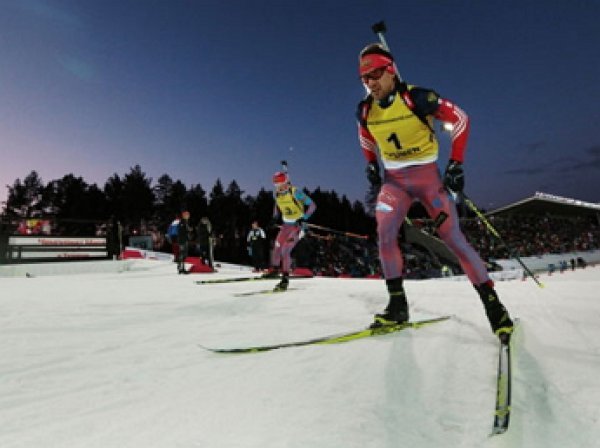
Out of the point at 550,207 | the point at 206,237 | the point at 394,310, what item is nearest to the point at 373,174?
the point at 394,310

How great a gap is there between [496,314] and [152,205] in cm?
5730

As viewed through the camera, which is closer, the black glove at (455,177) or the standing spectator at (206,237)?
the black glove at (455,177)

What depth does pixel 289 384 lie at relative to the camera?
5.88 feet

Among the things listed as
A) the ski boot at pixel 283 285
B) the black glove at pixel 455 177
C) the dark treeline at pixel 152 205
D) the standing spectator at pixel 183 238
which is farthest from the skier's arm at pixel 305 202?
the dark treeline at pixel 152 205

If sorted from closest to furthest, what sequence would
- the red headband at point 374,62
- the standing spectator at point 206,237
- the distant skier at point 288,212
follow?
the red headband at point 374,62, the distant skier at point 288,212, the standing spectator at point 206,237

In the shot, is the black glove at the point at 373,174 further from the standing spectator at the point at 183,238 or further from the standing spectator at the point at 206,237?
the standing spectator at the point at 206,237

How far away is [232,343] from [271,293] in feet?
10.2

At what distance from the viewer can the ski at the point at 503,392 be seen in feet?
4.32

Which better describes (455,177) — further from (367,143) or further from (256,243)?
(256,243)

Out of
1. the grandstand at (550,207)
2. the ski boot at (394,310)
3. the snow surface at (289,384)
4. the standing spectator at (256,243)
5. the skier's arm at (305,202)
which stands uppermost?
the grandstand at (550,207)

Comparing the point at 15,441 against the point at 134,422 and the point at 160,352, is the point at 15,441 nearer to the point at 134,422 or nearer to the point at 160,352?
the point at 134,422

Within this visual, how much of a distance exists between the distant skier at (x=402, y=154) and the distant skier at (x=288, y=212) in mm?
3621

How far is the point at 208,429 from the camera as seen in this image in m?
1.35

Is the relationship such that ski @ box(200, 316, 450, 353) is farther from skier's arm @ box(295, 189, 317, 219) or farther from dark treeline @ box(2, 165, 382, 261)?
dark treeline @ box(2, 165, 382, 261)
